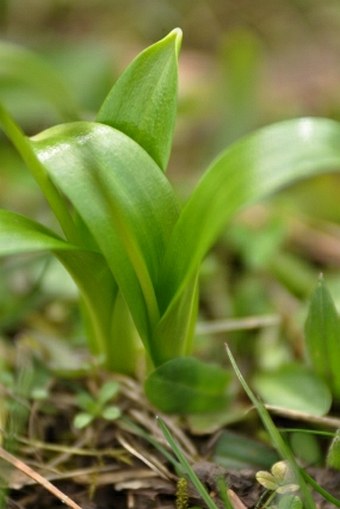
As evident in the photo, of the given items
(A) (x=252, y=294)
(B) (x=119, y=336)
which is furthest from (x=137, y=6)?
(B) (x=119, y=336)

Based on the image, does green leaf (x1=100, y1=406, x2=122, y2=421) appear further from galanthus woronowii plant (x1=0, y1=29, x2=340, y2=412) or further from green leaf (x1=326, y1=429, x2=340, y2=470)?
green leaf (x1=326, y1=429, x2=340, y2=470)

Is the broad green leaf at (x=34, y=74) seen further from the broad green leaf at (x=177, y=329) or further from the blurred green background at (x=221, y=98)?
the broad green leaf at (x=177, y=329)

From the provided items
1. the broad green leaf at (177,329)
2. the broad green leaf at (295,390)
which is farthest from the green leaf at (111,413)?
the broad green leaf at (295,390)

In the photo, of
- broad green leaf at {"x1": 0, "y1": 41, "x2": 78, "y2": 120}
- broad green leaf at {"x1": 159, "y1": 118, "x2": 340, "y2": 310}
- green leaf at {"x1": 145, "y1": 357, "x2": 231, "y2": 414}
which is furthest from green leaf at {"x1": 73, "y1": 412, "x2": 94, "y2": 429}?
broad green leaf at {"x1": 0, "y1": 41, "x2": 78, "y2": 120}

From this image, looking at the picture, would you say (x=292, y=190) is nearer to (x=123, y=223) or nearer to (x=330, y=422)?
(x=330, y=422)

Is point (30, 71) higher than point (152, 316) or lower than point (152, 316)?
higher

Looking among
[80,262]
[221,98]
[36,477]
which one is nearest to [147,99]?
[80,262]

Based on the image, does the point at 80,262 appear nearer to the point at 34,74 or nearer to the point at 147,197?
the point at 147,197
